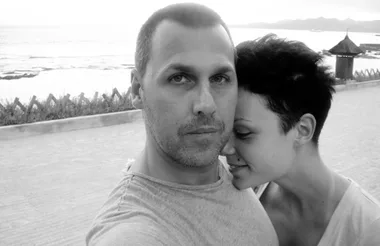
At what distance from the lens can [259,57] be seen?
1753 mm

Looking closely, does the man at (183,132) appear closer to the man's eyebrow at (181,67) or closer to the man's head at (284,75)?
the man's eyebrow at (181,67)

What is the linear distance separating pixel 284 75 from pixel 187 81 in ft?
1.75

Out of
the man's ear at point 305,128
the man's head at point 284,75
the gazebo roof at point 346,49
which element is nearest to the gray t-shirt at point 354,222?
the man's ear at point 305,128

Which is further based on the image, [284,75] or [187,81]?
[284,75]

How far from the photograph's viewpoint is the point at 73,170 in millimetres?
6148

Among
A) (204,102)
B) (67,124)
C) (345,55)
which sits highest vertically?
(204,102)

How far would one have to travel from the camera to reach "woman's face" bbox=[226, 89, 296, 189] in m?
1.75

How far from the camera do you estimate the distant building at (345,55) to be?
48.7ft

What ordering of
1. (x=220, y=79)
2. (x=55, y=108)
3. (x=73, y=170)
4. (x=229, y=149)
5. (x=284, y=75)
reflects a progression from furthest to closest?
(x=55, y=108) < (x=73, y=170) < (x=229, y=149) < (x=284, y=75) < (x=220, y=79)

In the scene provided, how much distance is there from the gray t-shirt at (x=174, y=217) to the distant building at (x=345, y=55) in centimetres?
1453

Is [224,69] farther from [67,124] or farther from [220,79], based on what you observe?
[67,124]

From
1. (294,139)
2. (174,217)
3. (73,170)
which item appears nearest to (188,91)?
(174,217)

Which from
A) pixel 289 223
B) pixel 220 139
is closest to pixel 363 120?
pixel 289 223

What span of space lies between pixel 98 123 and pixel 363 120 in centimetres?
668
